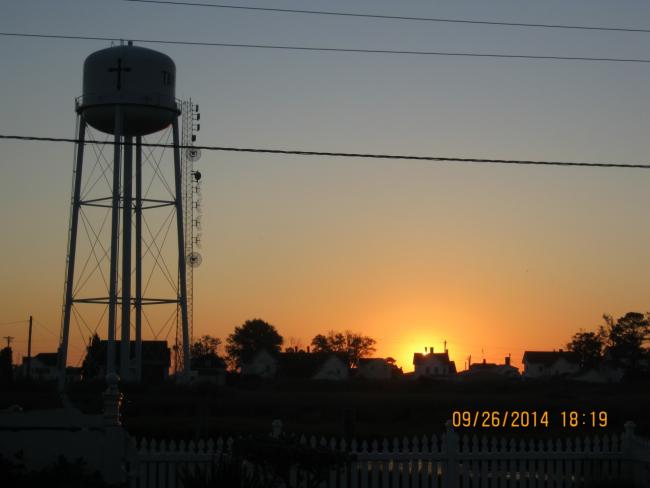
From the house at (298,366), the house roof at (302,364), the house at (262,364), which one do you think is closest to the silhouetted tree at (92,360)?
the house at (298,366)

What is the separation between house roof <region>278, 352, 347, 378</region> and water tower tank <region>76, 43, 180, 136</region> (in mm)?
59821

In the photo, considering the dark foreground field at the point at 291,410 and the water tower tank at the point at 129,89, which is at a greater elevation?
the water tower tank at the point at 129,89

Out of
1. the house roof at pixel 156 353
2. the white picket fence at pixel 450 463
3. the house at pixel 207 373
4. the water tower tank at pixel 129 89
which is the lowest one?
the white picket fence at pixel 450 463

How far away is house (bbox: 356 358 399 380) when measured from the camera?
114 meters

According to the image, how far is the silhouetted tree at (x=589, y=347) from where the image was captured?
330ft

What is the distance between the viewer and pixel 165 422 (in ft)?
127

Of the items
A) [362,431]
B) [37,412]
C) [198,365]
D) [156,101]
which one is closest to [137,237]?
[156,101]

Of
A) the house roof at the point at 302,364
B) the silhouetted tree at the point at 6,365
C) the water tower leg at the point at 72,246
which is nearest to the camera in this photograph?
the water tower leg at the point at 72,246

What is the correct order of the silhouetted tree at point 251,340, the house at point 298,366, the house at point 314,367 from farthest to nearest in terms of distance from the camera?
1. the silhouetted tree at point 251,340
2. the house at point 298,366
3. the house at point 314,367

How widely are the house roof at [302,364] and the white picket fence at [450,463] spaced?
82.6 meters

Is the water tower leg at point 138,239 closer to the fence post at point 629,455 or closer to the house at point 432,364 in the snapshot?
the fence post at point 629,455

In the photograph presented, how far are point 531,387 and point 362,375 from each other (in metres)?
42.9

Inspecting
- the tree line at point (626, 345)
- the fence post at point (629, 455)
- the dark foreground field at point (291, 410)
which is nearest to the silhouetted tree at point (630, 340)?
the tree line at point (626, 345)

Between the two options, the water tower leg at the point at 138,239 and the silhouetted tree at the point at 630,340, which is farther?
the silhouetted tree at the point at 630,340
